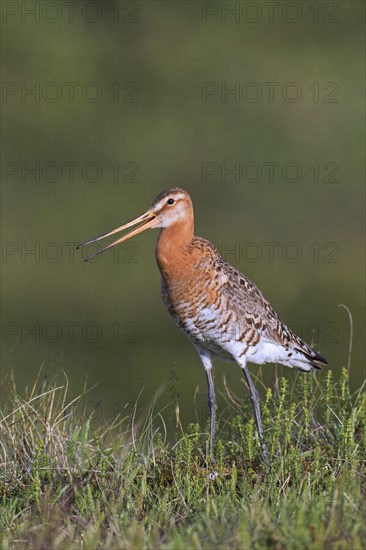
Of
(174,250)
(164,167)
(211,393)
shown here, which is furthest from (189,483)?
(164,167)

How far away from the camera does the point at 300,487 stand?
512cm

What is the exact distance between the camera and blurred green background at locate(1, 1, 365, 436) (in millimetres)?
11023

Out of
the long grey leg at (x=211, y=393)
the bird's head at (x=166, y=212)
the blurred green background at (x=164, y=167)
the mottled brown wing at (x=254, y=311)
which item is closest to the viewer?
the long grey leg at (x=211, y=393)

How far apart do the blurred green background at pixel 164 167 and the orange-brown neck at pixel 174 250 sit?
3044 mm

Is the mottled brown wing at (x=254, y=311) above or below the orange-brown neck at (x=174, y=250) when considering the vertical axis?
below

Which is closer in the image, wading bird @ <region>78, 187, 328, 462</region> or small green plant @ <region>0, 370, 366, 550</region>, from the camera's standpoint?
small green plant @ <region>0, 370, 366, 550</region>

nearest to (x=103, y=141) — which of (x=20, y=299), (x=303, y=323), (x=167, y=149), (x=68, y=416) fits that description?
(x=167, y=149)

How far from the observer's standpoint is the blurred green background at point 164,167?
36.2 feet

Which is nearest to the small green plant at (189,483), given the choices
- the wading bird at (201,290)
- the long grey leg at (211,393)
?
the long grey leg at (211,393)

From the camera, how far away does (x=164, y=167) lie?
13695 millimetres

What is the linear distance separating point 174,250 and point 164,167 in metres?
7.44

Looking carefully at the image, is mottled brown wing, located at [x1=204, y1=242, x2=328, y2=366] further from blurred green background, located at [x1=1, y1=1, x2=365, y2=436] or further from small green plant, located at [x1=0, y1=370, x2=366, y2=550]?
blurred green background, located at [x1=1, y1=1, x2=365, y2=436]

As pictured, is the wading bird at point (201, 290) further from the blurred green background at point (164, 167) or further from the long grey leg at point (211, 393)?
the blurred green background at point (164, 167)

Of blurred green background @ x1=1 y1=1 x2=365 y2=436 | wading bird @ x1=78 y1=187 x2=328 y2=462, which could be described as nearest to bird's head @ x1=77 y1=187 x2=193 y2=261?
wading bird @ x1=78 y1=187 x2=328 y2=462
